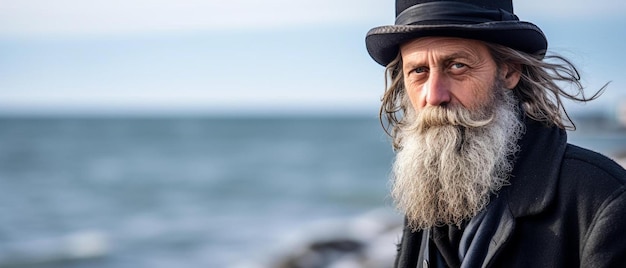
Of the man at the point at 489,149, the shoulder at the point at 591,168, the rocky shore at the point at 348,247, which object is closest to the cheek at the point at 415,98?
the man at the point at 489,149

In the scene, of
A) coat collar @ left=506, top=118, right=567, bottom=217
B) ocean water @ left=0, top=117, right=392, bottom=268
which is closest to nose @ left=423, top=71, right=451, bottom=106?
coat collar @ left=506, top=118, right=567, bottom=217

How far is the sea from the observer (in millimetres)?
14078

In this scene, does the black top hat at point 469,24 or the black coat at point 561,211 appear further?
the black top hat at point 469,24

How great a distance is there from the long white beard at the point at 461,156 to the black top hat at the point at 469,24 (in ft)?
0.59

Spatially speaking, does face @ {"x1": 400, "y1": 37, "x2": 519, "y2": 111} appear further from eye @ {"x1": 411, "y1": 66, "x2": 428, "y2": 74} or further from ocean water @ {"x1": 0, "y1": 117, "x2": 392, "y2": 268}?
ocean water @ {"x1": 0, "y1": 117, "x2": 392, "y2": 268}

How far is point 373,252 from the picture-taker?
10594 millimetres

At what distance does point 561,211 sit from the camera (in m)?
2.24

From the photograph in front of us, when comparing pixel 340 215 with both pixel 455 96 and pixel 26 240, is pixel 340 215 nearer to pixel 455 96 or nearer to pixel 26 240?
pixel 26 240

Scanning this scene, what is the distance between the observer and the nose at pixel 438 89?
2445 millimetres

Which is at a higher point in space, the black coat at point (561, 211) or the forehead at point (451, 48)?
the forehead at point (451, 48)

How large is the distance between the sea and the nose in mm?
585

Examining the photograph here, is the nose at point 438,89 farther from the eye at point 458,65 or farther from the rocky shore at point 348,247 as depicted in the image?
the rocky shore at point 348,247

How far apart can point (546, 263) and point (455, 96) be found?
555mm

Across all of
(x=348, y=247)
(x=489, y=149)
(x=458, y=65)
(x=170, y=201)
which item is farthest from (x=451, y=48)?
(x=170, y=201)
